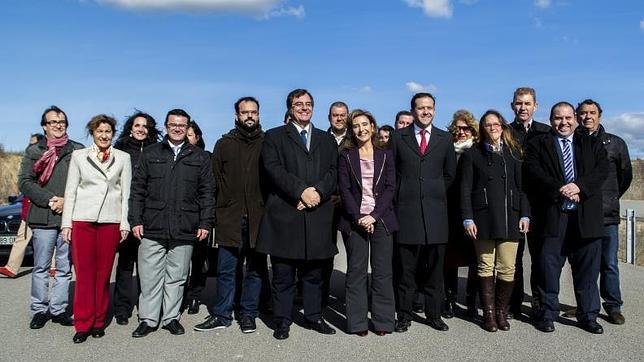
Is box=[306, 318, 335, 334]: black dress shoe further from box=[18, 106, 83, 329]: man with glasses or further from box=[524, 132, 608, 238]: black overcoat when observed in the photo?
box=[18, 106, 83, 329]: man with glasses

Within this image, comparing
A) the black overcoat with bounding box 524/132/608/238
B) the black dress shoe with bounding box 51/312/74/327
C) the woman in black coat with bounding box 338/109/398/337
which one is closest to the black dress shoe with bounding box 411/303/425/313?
the woman in black coat with bounding box 338/109/398/337

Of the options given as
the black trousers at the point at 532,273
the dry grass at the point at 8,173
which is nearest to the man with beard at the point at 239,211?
the black trousers at the point at 532,273

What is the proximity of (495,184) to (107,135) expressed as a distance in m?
3.64

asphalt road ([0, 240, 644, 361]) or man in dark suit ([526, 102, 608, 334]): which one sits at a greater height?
man in dark suit ([526, 102, 608, 334])

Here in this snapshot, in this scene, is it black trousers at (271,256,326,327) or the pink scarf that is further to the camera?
the pink scarf

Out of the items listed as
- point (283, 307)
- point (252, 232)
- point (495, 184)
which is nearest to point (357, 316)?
point (283, 307)

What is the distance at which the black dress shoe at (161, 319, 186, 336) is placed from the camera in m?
5.57

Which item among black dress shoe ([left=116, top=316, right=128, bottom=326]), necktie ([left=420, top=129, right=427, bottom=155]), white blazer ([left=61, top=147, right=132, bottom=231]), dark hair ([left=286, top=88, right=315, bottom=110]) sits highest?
dark hair ([left=286, top=88, right=315, bottom=110])

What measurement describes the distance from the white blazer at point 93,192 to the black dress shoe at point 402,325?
2.67 meters

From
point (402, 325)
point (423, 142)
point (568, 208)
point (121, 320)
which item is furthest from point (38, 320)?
point (568, 208)

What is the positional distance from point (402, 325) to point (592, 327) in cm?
177

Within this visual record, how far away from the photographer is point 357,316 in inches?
217

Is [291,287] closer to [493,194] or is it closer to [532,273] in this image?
→ [493,194]

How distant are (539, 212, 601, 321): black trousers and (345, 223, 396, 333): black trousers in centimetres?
150
